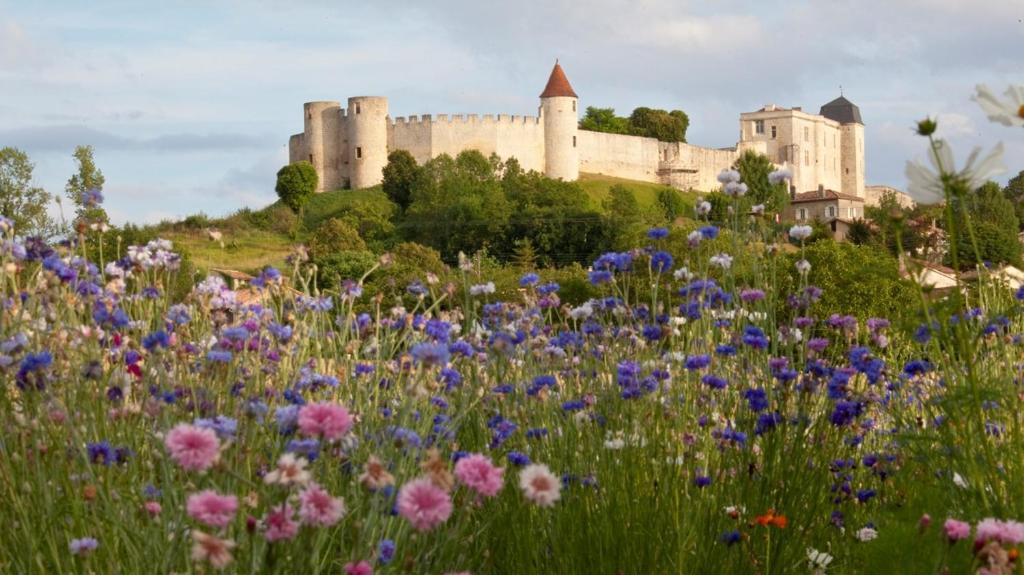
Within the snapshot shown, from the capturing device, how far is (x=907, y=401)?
4.17 metres

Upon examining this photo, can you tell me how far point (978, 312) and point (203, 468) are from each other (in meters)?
3.38

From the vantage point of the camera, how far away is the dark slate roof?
79.8 meters

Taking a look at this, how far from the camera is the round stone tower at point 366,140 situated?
49188mm

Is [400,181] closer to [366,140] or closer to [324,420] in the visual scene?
[366,140]

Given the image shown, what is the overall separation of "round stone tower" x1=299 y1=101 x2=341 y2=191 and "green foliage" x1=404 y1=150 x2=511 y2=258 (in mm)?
4446

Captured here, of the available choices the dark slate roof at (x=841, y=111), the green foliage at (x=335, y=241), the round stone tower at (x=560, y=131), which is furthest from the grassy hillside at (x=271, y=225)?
the dark slate roof at (x=841, y=111)

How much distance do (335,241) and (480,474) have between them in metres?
38.4

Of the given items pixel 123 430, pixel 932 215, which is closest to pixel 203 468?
pixel 123 430

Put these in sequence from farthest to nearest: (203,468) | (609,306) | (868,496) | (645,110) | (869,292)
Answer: (645,110) → (869,292) → (609,306) → (868,496) → (203,468)

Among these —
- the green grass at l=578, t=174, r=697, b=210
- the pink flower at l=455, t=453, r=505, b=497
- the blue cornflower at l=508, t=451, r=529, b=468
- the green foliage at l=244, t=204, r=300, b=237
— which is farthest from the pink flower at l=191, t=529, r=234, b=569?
the green grass at l=578, t=174, r=697, b=210

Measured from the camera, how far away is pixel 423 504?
1.48 metres

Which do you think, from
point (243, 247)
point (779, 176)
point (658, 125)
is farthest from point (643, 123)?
point (779, 176)

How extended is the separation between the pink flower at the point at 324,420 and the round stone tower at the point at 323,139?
48636mm

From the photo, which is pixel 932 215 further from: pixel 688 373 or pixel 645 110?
pixel 645 110
